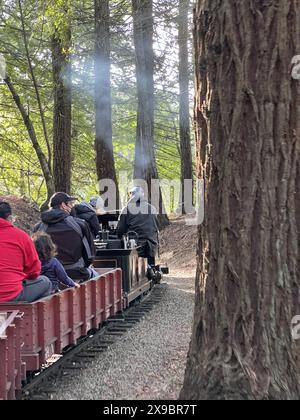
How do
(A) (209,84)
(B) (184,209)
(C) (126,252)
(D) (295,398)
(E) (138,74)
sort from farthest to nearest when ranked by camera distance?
(B) (184,209) → (E) (138,74) → (C) (126,252) → (A) (209,84) → (D) (295,398)

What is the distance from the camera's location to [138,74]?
20.7 meters

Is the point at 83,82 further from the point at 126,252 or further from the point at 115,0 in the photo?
the point at 126,252

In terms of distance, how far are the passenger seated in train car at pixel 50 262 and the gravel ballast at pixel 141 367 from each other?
3.27 ft

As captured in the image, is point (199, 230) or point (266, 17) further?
point (199, 230)

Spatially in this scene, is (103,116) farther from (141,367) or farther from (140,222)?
(141,367)

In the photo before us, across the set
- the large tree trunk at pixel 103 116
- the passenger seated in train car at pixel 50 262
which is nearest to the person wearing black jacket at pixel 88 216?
the passenger seated in train car at pixel 50 262

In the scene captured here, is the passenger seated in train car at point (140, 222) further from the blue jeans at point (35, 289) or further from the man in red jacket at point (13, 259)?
the man in red jacket at point (13, 259)

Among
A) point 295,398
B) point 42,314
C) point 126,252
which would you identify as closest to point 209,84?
point 295,398

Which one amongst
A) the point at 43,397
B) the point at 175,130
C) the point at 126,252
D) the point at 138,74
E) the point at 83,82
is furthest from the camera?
the point at 175,130

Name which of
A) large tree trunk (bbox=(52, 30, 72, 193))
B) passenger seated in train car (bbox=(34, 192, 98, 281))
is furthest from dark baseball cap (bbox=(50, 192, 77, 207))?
large tree trunk (bbox=(52, 30, 72, 193))

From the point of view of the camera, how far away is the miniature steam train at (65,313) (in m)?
5.41

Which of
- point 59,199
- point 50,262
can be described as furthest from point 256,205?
point 59,199

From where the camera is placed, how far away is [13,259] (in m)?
6.48

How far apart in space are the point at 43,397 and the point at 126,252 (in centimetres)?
466
